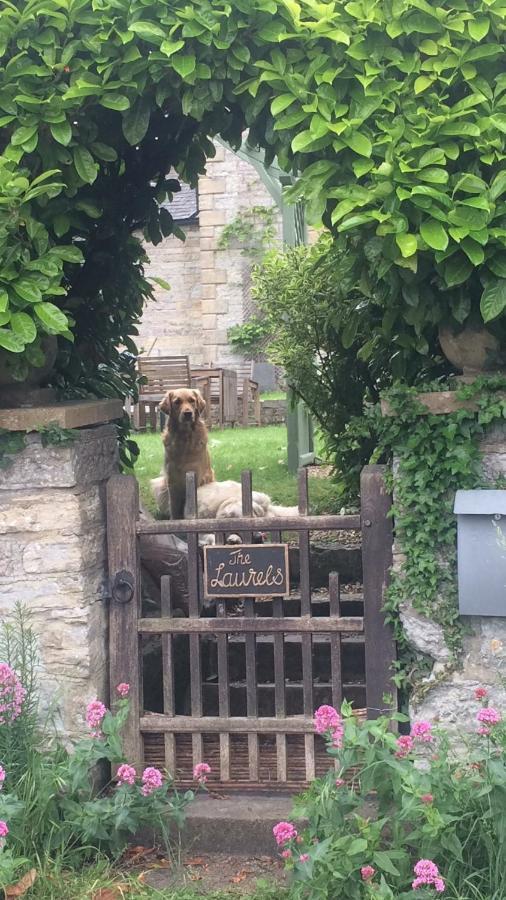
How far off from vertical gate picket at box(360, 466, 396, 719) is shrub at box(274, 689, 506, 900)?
0.55 metres

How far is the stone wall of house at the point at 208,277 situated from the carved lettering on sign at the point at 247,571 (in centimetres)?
1643

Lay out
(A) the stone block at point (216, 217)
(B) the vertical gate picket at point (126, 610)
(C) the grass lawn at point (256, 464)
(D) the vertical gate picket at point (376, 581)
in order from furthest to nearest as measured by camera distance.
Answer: (A) the stone block at point (216, 217)
(C) the grass lawn at point (256, 464)
(B) the vertical gate picket at point (126, 610)
(D) the vertical gate picket at point (376, 581)

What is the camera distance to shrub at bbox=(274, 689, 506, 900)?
2629 millimetres

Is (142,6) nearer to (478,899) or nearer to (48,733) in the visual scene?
(48,733)

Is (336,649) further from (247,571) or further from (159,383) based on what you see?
(159,383)

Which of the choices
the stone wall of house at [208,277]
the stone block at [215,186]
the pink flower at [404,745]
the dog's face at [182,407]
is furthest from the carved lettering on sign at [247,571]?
the stone block at [215,186]

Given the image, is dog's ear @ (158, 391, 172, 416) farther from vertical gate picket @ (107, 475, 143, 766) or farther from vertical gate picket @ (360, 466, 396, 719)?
vertical gate picket @ (360, 466, 396, 719)

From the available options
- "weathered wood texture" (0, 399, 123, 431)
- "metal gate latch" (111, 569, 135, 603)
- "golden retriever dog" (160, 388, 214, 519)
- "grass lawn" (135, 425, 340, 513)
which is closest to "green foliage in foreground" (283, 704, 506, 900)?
"metal gate latch" (111, 569, 135, 603)

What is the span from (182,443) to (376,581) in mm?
3334

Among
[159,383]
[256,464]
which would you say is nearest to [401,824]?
[256,464]

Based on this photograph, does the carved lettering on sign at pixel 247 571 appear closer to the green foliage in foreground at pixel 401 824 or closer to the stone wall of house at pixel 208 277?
the green foliage in foreground at pixel 401 824

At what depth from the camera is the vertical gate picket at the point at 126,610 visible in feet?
12.0

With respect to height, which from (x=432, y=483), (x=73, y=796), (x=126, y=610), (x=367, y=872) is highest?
(x=432, y=483)

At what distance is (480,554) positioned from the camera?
10.3ft
